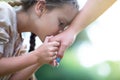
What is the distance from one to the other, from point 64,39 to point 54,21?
0.07 metres

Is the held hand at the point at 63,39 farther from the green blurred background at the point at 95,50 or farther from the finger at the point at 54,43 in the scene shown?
the green blurred background at the point at 95,50

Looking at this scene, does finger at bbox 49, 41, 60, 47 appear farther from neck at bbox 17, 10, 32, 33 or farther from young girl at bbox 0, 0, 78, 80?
neck at bbox 17, 10, 32, 33

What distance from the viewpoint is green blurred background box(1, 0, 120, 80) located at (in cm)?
288

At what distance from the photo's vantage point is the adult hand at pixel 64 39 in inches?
42.6

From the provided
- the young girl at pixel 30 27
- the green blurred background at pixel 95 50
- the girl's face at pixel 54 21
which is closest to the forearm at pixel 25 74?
the young girl at pixel 30 27

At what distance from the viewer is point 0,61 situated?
3.37 feet

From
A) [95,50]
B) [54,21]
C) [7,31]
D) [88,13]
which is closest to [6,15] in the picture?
[7,31]

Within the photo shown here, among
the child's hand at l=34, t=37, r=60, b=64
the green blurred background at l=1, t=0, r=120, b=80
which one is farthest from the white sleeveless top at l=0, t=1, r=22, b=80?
the green blurred background at l=1, t=0, r=120, b=80

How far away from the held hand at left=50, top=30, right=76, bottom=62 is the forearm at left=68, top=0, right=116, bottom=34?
22 mm

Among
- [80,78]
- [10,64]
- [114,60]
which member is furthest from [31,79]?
[114,60]

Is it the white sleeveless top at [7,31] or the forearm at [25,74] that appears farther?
the forearm at [25,74]

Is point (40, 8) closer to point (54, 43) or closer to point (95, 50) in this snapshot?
point (54, 43)

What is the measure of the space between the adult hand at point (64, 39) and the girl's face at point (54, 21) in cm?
3

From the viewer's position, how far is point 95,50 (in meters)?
2.87
